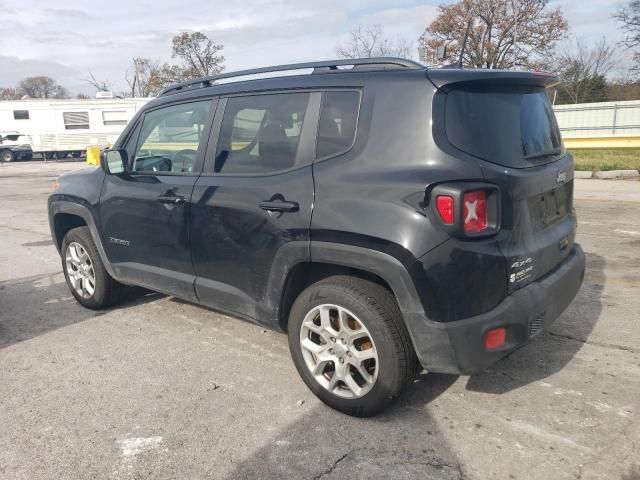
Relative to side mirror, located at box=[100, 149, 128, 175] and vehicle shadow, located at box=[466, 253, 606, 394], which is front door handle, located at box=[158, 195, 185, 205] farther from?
vehicle shadow, located at box=[466, 253, 606, 394]

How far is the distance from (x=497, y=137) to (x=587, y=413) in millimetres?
1569

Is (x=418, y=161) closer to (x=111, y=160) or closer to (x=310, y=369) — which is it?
(x=310, y=369)

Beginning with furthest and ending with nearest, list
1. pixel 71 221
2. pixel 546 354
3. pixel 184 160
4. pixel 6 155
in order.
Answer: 1. pixel 6 155
2. pixel 71 221
3. pixel 184 160
4. pixel 546 354

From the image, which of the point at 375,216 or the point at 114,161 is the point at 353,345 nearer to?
the point at 375,216

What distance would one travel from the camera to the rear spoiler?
2716mm

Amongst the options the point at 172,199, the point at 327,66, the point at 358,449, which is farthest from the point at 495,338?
the point at 172,199

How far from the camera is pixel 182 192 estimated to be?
3.71 meters

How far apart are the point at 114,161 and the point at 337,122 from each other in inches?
80.3

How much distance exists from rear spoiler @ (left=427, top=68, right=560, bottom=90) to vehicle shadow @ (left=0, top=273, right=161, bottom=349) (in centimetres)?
356

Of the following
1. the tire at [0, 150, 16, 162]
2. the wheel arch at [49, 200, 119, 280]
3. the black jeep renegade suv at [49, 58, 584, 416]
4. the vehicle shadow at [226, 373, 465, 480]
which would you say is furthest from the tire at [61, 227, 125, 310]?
the tire at [0, 150, 16, 162]

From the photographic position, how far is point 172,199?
375cm

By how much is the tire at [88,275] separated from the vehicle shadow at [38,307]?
126 millimetres

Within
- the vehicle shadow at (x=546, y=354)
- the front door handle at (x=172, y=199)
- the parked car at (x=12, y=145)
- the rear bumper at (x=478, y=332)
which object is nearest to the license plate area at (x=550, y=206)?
the rear bumper at (x=478, y=332)

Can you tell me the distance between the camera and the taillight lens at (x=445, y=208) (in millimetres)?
2537
